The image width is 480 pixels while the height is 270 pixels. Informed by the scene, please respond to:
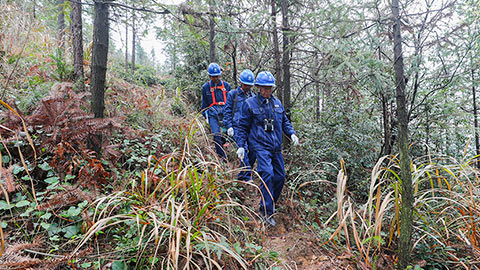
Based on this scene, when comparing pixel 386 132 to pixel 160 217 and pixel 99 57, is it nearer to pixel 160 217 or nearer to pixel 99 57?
pixel 160 217

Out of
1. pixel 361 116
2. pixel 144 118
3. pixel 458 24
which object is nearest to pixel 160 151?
pixel 144 118

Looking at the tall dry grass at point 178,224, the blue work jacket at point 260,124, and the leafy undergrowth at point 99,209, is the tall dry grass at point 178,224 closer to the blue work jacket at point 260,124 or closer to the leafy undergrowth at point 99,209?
the leafy undergrowth at point 99,209

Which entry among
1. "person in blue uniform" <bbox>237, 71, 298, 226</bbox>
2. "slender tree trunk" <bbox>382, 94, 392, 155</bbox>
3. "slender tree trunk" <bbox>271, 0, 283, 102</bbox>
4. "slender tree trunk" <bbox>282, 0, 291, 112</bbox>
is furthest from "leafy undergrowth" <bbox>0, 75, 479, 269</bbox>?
"slender tree trunk" <bbox>271, 0, 283, 102</bbox>

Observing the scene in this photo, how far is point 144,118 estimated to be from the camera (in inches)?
208

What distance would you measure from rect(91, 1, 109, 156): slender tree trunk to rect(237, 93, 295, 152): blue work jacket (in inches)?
80.2

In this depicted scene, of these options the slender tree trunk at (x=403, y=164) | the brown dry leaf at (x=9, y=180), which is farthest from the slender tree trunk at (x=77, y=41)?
the slender tree trunk at (x=403, y=164)

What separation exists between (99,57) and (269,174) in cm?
281

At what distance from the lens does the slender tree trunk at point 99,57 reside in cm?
314

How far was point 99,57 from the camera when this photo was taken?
126 inches

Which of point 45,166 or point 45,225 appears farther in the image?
point 45,166

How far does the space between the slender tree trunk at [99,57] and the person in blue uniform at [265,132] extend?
2036mm

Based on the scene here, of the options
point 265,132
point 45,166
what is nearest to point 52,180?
point 45,166

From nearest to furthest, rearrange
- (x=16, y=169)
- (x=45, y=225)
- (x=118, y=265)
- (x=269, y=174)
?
(x=118, y=265) → (x=45, y=225) → (x=16, y=169) → (x=269, y=174)

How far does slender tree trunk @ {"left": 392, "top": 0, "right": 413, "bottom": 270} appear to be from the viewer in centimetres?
202
